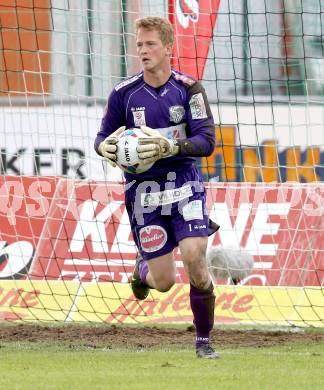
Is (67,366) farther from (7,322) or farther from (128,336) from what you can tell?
(7,322)

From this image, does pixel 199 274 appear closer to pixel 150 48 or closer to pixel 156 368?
pixel 156 368

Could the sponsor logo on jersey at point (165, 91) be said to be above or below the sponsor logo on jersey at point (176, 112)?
above

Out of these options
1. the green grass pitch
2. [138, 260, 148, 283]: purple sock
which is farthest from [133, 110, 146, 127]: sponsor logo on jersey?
the green grass pitch

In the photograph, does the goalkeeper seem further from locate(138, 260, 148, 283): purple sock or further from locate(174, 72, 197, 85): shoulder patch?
locate(138, 260, 148, 283): purple sock

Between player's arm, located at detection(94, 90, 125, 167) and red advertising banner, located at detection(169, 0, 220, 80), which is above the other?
red advertising banner, located at detection(169, 0, 220, 80)

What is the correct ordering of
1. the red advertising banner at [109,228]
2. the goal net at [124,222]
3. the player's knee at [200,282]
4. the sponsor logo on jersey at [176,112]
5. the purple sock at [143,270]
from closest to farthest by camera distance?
the player's knee at [200,282], the sponsor logo on jersey at [176,112], the purple sock at [143,270], the goal net at [124,222], the red advertising banner at [109,228]

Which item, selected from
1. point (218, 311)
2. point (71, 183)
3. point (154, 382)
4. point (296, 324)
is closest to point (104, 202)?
point (71, 183)

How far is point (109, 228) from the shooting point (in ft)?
41.4

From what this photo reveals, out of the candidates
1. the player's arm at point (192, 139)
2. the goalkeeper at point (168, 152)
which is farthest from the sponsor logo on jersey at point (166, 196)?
Result: the player's arm at point (192, 139)

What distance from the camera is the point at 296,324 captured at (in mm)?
11055

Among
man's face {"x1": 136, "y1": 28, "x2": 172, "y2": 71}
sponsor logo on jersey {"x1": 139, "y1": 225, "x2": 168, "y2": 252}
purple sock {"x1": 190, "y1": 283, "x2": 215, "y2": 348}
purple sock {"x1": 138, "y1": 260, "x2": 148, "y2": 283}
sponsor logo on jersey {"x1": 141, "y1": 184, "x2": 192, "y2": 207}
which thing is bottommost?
purple sock {"x1": 190, "y1": 283, "x2": 215, "y2": 348}

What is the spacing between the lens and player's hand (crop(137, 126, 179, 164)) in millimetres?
8039

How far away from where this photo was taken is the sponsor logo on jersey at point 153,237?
856 centimetres

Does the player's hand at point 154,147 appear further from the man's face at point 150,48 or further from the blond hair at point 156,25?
the blond hair at point 156,25
